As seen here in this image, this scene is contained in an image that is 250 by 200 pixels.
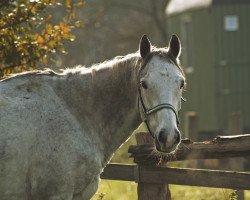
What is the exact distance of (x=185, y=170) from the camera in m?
8.22

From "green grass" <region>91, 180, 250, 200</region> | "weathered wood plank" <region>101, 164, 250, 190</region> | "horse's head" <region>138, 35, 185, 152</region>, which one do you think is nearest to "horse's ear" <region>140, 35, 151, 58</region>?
"horse's head" <region>138, 35, 185, 152</region>

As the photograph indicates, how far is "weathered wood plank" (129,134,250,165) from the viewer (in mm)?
7723

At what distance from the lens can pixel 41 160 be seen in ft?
21.6

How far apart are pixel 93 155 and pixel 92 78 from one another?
0.82 metres

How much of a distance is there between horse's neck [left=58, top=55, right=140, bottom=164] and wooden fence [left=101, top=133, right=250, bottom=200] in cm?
70

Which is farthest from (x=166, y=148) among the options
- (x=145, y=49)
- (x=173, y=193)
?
(x=173, y=193)

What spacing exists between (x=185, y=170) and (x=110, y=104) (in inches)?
58.4

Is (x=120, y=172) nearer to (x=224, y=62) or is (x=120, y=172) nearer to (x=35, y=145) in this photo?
(x=35, y=145)

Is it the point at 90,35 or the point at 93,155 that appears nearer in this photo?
the point at 93,155

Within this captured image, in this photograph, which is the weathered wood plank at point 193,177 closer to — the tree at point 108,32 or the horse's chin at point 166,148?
the horse's chin at point 166,148

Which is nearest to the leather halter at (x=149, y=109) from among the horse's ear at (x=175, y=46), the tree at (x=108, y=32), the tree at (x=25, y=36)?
the horse's ear at (x=175, y=46)

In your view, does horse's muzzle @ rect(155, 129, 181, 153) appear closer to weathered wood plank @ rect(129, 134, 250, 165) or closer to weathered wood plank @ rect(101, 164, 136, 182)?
weathered wood plank @ rect(129, 134, 250, 165)

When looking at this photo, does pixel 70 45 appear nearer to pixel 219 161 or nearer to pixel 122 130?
pixel 219 161

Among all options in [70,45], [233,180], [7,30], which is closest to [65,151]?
[233,180]
